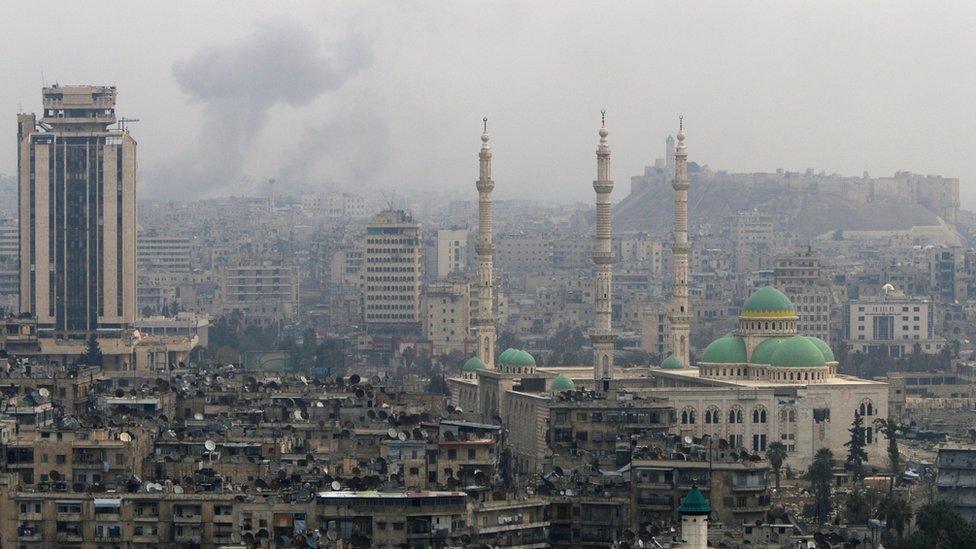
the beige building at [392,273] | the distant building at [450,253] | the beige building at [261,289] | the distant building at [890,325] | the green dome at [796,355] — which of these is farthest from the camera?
the distant building at [450,253]

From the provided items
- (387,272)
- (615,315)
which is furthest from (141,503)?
(615,315)

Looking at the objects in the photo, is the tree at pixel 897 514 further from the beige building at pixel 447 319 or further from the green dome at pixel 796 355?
the beige building at pixel 447 319

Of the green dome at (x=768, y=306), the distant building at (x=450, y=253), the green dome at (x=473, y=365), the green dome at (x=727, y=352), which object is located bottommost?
the green dome at (x=473, y=365)

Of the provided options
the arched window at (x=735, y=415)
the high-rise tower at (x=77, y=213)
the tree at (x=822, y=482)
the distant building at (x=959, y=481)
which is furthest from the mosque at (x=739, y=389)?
the high-rise tower at (x=77, y=213)

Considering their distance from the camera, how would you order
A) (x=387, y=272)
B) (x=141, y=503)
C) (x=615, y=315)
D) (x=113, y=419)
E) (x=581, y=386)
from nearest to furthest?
1. (x=141, y=503)
2. (x=113, y=419)
3. (x=581, y=386)
4. (x=387, y=272)
5. (x=615, y=315)

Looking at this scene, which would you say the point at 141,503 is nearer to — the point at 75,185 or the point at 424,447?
the point at 424,447

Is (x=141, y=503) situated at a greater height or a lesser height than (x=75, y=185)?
lesser

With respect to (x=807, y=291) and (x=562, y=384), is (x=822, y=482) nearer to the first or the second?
(x=562, y=384)

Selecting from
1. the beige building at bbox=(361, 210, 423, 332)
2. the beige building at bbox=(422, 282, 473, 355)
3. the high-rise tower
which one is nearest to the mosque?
the high-rise tower
